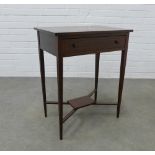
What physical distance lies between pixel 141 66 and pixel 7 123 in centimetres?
225

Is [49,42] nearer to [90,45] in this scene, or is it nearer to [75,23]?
[90,45]

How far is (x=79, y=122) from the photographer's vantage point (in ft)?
6.40

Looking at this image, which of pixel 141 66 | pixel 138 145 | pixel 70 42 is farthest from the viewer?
pixel 141 66

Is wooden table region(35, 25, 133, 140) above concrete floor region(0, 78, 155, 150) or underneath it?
above

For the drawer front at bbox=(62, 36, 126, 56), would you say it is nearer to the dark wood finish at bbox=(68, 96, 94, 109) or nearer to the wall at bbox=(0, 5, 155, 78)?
the dark wood finish at bbox=(68, 96, 94, 109)

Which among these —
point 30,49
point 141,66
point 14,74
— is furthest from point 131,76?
point 14,74

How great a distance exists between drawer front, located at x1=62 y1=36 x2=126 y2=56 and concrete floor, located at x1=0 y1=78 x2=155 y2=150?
745 mm

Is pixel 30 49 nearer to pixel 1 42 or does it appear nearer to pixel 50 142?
pixel 1 42

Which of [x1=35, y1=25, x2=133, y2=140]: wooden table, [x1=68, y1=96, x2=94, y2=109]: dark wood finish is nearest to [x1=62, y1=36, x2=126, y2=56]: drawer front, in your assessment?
[x1=35, y1=25, x2=133, y2=140]: wooden table

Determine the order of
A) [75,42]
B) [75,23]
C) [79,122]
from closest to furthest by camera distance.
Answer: [75,42], [79,122], [75,23]

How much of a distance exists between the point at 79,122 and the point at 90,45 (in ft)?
2.69

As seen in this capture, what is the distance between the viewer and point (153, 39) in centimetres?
303

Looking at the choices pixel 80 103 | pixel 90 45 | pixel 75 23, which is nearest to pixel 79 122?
pixel 80 103

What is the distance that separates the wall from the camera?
2883mm
